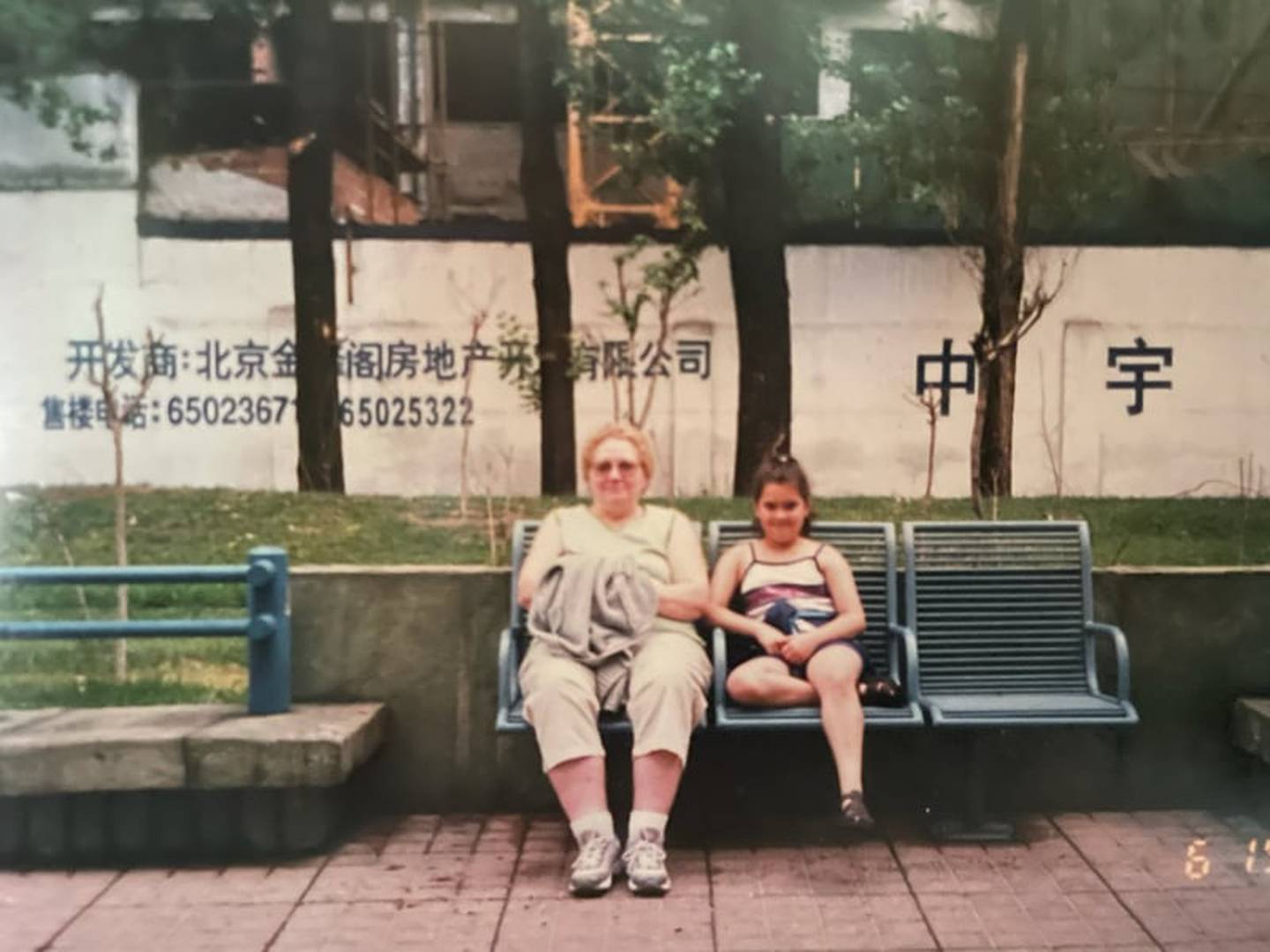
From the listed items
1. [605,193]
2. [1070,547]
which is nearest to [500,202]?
[605,193]

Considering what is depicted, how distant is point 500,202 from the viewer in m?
4.85

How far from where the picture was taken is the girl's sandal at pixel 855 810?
3883 millimetres

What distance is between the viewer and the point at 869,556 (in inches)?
180

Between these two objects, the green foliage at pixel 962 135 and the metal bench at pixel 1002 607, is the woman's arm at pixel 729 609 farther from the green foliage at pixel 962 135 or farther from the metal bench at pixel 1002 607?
the green foliage at pixel 962 135

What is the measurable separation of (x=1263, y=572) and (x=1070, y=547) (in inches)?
27.1

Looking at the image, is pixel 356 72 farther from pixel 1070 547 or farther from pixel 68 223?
pixel 1070 547

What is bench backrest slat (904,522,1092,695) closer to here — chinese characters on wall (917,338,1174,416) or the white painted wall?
the white painted wall

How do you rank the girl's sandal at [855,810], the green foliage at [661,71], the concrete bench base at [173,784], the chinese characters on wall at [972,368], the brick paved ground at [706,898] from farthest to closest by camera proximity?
the chinese characters on wall at [972,368] < the green foliage at [661,71] < the concrete bench base at [173,784] < the girl's sandal at [855,810] < the brick paved ground at [706,898]

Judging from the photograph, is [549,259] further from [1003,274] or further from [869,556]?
[1003,274]

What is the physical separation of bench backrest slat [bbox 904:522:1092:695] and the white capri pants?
93 cm

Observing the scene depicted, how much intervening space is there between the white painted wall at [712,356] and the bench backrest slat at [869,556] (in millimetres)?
374

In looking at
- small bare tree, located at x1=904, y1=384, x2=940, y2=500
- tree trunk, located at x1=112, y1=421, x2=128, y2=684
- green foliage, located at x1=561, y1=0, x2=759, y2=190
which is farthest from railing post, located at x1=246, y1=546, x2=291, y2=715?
small bare tree, located at x1=904, y1=384, x2=940, y2=500

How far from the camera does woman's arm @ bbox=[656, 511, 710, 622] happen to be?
4266mm

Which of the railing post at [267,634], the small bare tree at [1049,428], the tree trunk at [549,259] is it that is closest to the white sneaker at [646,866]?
the railing post at [267,634]
